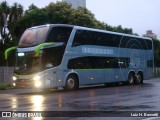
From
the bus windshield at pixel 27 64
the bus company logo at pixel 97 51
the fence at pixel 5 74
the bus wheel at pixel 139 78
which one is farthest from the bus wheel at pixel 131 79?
the fence at pixel 5 74

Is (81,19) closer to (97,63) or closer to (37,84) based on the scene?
(97,63)

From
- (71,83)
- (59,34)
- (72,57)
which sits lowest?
(71,83)

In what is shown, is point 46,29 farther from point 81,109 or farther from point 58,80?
point 81,109

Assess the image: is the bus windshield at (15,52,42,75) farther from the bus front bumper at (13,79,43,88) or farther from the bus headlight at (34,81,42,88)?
the bus headlight at (34,81,42,88)

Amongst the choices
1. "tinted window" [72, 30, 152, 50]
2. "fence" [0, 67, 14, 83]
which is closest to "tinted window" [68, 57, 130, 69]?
"tinted window" [72, 30, 152, 50]

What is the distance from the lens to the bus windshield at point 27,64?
21.9 meters

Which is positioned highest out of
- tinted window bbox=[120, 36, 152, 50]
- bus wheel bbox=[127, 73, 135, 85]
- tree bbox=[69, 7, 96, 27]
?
tree bbox=[69, 7, 96, 27]

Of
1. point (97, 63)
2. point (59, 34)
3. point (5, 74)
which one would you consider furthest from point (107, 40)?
point (5, 74)

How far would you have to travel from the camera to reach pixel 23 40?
23.1 meters

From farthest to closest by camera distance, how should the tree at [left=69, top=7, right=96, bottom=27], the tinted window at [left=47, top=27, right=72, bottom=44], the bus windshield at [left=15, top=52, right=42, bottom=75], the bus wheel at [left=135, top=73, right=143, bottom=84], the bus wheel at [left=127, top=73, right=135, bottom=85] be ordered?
the tree at [left=69, top=7, right=96, bottom=27]
the bus wheel at [left=135, top=73, right=143, bottom=84]
the bus wheel at [left=127, top=73, right=135, bottom=85]
the tinted window at [left=47, top=27, right=72, bottom=44]
the bus windshield at [left=15, top=52, right=42, bottom=75]

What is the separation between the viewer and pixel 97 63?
2630cm

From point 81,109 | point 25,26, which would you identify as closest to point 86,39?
point 81,109

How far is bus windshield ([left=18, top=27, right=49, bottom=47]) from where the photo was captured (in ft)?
72.9

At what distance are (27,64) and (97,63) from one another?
5.79 m
